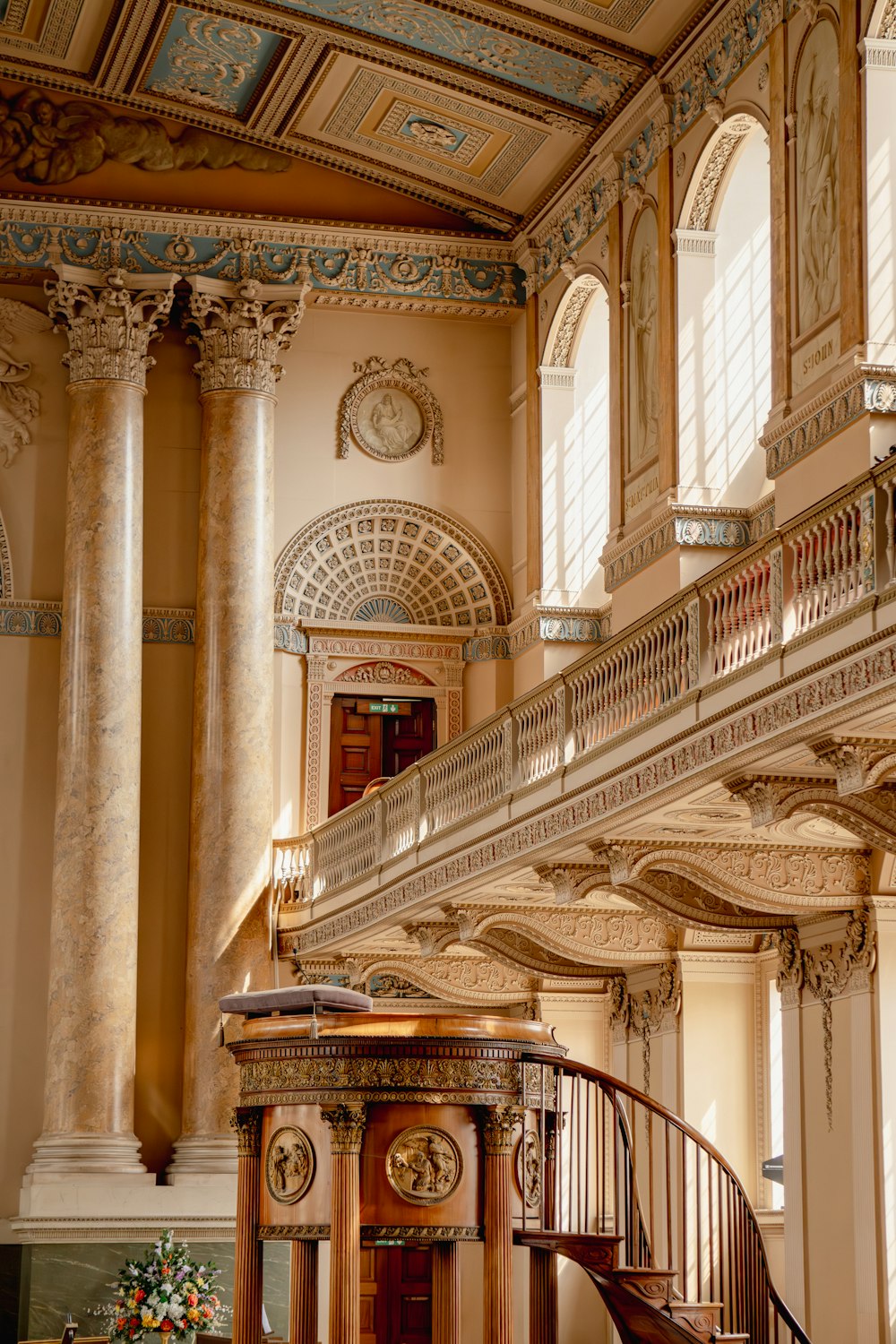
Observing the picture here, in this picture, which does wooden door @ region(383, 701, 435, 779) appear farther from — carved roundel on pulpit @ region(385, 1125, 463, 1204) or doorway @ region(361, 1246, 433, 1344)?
carved roundel on pulpit @ region(385, 1125, 463, 1204)

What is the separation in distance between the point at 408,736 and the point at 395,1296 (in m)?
6.49

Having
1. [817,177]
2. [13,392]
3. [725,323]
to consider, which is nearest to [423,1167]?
[817,177]

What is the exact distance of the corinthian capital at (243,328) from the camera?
2355 cm

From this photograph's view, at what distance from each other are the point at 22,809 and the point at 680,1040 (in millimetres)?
8367

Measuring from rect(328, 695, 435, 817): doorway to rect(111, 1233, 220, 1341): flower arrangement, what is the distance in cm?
592

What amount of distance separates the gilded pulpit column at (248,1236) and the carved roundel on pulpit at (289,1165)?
11 cm

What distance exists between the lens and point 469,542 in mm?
24328

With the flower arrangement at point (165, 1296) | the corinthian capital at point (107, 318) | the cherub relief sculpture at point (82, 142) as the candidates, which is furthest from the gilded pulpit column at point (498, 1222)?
the cherub relief sculpture at point (82, 142)

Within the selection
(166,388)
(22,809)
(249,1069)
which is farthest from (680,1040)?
(249,1069)

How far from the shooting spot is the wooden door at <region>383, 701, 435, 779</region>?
2427 centimetres

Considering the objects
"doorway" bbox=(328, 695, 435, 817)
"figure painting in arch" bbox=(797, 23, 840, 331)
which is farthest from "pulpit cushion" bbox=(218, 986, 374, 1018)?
"doorway" bbox=(328, 695, 435, 817)

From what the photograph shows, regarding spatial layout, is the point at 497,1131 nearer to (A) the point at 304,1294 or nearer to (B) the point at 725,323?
(A) the point at 304,1294

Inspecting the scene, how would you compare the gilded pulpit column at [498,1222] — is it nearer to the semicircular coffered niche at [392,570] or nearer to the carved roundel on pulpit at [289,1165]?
the carved roundel on pulpit at [289,1165]

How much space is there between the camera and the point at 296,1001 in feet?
25.0
